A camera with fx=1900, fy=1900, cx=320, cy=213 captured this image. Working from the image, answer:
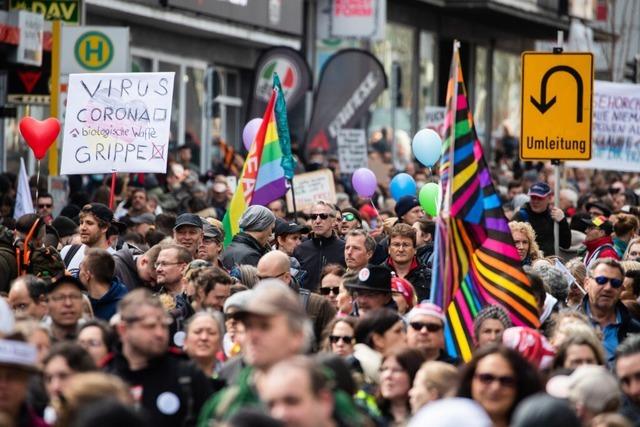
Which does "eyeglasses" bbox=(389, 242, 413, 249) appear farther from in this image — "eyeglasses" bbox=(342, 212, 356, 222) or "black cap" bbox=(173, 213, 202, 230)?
"eyeglasses" bbox=(342, 212, 356, 222)

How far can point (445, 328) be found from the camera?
11.3 m

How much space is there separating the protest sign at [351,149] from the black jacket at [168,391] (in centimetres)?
1833

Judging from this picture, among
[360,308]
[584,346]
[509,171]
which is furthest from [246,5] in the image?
[584,346]

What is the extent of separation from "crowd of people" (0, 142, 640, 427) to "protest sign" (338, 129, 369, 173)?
30.5ft

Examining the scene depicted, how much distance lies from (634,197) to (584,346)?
50.6 feet

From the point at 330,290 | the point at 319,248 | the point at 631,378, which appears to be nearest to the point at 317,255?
the point at 319,248

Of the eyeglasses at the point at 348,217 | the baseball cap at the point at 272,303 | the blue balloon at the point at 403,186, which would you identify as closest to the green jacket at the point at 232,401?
the baseball cap at the point at 272,303

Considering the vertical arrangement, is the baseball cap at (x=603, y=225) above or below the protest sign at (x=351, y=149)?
below

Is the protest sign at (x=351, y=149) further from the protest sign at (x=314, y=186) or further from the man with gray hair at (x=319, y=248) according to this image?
the man with gray hair at (x=319, y=248)

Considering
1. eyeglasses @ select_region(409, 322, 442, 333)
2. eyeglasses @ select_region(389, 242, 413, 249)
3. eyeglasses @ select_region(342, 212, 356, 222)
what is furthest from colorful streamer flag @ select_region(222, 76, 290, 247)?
eyeglasses @ select_region(409, 322, 442, 333)

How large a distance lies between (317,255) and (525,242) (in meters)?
1.77

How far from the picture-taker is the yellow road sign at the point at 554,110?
53.1ft

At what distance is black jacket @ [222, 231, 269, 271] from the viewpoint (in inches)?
586

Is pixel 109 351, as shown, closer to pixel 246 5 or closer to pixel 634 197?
pixel 634 197
